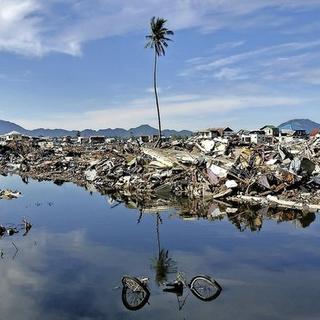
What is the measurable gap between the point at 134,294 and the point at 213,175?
15973 mm

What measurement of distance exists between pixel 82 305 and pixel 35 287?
164 centimetres

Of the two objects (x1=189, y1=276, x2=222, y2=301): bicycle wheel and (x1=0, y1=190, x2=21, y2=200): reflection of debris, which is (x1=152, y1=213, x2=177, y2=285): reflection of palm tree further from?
(x1=0, y1=190, x2=21, y2=200): reflection of debris

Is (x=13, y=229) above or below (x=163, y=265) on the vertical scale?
above

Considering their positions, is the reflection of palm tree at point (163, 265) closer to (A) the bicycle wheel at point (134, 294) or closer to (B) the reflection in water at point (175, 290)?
(B) the reflection in water at point (175, 290)

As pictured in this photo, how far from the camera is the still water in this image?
8.77m

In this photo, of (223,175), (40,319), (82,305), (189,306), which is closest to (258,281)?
(189,306)

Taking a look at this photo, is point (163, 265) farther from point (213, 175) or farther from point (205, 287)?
point (213, 175)

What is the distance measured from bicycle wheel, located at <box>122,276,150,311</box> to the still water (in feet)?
0.51

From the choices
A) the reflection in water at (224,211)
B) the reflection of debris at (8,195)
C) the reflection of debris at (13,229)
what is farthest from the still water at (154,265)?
the reflection of debris at (8,195)

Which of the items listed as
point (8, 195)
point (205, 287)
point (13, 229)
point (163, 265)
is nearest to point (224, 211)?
point (163, 265)

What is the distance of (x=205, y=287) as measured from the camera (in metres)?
9.70

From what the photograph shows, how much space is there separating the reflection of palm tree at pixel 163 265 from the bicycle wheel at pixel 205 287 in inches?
35.8

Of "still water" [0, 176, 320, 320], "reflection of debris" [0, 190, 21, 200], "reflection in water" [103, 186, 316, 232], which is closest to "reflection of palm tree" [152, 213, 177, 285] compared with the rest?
"still water" [0, 176, 320, 320]

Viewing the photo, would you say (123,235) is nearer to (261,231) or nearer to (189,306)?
(261,231)
